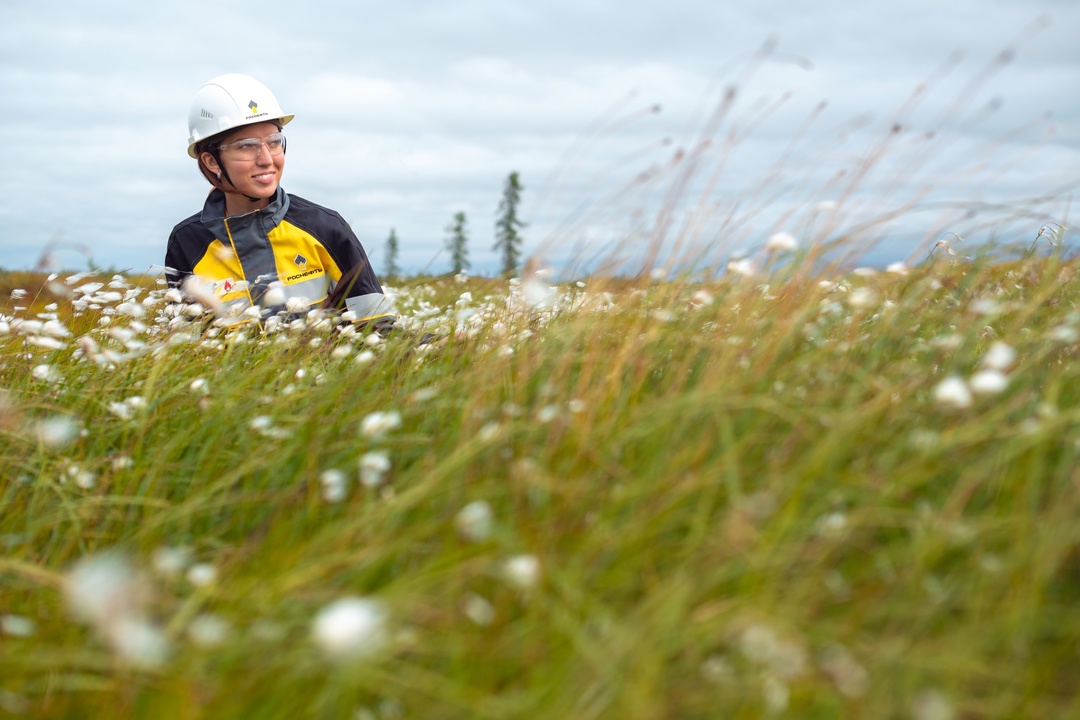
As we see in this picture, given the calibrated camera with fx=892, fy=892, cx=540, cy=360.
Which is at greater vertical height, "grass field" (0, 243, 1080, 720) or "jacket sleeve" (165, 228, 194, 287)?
"jacket sleeve" (165, 228, 194, 287)

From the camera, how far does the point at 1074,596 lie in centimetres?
255

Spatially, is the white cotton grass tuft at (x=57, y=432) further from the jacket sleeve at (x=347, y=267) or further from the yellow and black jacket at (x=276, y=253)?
the jacket sleeve at (x=347, y=267)

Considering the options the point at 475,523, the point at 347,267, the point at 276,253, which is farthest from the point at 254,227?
the point at 475,523

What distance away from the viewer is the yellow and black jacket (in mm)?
6781

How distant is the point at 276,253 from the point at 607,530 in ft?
16.2

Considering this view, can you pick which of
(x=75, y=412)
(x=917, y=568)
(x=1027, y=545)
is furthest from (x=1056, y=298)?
(x=75, y=412)

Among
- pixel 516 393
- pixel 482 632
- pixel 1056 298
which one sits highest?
pixel 1056 298

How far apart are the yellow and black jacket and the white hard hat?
0.58 m

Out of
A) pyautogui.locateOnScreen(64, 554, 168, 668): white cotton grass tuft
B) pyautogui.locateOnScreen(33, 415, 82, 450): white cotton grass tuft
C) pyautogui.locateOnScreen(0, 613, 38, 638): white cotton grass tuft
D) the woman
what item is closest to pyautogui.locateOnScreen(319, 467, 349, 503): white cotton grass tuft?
pyautogui.locateOnScreen(64, 554, 168, 668): white cotton grass tuft

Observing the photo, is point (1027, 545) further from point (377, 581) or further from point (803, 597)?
point (377, 581)

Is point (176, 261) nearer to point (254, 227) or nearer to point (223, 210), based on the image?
point (223, 210)

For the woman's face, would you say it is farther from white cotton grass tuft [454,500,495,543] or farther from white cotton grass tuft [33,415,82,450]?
white cotton grass tuft [454,500,495,543]

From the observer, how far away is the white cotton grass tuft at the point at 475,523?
8.38 ft

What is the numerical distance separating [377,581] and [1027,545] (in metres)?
1.86
